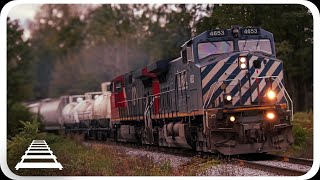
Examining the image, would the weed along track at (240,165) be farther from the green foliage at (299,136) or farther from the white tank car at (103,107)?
the white tank car at (103,107)

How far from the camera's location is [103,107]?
21.1 metres

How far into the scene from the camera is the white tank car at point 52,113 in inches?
1092

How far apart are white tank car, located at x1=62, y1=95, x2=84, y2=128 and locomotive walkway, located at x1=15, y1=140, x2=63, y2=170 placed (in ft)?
41.9

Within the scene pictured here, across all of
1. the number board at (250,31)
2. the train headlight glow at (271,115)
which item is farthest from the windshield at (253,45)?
the train headlight glow at (271,115)

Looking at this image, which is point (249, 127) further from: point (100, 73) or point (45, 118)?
point (45, 118)

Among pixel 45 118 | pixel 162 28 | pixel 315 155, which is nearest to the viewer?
pixel 315 155

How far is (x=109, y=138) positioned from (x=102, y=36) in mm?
3632

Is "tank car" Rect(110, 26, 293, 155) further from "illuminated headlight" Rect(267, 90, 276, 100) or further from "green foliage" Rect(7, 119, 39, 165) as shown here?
"green foliage" Rect(7, 119, 39, 165)

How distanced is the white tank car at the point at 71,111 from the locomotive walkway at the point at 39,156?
12766mm

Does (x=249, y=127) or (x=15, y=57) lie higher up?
(x=15, y=57)

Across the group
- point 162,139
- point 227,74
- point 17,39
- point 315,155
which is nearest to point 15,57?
point 17,39

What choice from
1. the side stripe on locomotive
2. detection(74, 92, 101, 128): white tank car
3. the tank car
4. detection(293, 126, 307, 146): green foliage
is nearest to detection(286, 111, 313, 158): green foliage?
detection(293, 126, 307, 146): green foliage

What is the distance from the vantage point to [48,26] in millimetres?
21047

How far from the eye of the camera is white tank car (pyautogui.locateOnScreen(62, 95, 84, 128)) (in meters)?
25.5
